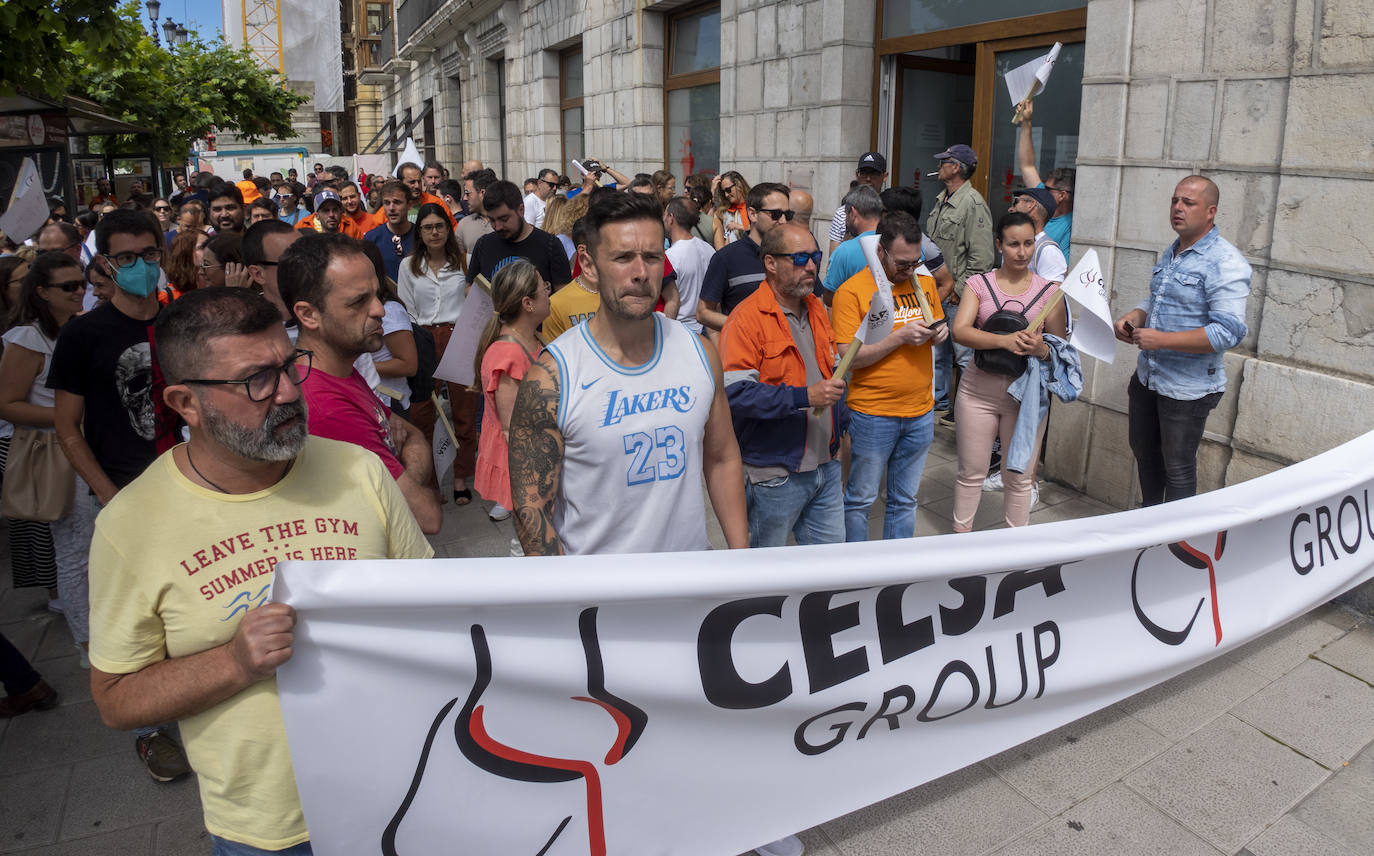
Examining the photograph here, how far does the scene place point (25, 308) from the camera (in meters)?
4.02

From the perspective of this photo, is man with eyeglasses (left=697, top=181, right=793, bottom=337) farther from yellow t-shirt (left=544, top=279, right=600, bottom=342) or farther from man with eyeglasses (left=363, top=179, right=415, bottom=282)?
man with eyeglasses (left=363, top=179, right=415, bottom=282)

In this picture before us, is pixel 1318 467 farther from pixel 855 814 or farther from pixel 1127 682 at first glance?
pixel 855 814

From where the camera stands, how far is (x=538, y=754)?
87.1 inches

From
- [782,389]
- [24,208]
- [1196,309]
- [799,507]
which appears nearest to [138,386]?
[782,389]

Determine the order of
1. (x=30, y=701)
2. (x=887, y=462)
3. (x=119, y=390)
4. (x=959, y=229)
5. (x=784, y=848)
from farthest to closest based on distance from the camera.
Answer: (x=959, y=229)
(x=887, y=462)
(x=30, y=701)
(x=119, y=390)
(x=784, y=848)

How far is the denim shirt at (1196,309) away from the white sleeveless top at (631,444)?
A: 9.33 feet

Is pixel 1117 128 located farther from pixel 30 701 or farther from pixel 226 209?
pixel 226 209

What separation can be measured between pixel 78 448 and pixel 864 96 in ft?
23.6

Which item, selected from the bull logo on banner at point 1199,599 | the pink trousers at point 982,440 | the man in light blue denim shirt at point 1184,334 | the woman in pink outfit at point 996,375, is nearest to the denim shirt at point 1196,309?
the man in light blue denim shirt at point 1184,334

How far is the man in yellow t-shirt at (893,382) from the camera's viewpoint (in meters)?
4.24

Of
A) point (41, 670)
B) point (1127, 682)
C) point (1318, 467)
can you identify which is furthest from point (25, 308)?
point (1318, 467)

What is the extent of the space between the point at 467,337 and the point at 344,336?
2.43 meters

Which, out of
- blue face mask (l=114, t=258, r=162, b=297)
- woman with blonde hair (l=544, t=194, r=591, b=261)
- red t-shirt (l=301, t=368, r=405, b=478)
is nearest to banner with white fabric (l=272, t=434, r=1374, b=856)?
red t-shirt (l=301, t=368, r=405, b=478)

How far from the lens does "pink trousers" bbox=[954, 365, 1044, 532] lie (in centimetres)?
477
